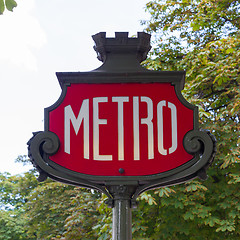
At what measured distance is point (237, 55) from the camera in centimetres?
1284

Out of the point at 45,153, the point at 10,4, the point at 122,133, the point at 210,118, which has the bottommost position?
the point at 45,153

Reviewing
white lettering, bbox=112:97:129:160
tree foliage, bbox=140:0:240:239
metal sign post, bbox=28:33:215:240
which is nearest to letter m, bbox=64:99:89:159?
metal sign post, bbox=28:33:215:240

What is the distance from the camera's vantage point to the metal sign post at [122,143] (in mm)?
2990

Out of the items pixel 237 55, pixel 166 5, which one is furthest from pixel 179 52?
pixel 237 55

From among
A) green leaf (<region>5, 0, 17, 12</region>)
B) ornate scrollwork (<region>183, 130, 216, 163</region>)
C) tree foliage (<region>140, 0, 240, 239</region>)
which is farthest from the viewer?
tree foliage (<region>140, 0, 240, 239</region>)

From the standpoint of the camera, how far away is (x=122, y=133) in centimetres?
302

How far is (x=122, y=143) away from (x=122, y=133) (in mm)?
64

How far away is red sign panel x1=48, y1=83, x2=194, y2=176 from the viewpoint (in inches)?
118

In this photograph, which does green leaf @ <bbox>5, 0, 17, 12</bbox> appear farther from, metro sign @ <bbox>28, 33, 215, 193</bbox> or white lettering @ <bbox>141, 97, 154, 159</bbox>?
white lettering @ <bbox>141, 97, 154, 159</bbox>

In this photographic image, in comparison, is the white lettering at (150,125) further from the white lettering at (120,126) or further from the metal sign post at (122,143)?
the white lettering at (120,126)

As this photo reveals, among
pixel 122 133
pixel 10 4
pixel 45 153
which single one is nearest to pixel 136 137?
pixel 122 133

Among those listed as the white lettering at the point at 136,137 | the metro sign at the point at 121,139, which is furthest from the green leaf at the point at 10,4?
the white lettering at the point at 136,137

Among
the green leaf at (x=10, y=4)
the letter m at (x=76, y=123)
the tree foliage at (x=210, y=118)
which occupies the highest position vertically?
the tree foliage at (x=210, y=118)

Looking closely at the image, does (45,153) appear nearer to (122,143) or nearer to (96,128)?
(96,128)
